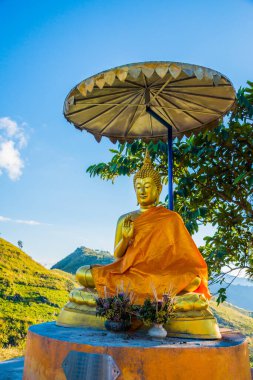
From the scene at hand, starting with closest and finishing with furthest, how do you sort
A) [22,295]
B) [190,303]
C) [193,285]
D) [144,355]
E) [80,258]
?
[144,355]
[190,303]
[193,285]
[22,295]
[80,258]

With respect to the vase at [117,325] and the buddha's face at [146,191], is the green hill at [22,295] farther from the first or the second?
the vase at [117,325]

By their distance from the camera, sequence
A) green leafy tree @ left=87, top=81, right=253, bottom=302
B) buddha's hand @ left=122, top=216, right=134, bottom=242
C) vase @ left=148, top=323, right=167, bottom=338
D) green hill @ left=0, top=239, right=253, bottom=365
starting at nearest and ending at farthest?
vase @ left=148, top=323, right=167, bottom=338 < buddha's hand @ left=122, top=216, right=134, bottom=242 < green leafy tree @ left=87, top=81, right=253, bottom=302 < green hill @ left=0, top=239, right=253, bottom=365

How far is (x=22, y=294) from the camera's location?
13875mm

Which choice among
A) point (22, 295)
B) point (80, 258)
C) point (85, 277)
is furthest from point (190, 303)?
point (80, 258)

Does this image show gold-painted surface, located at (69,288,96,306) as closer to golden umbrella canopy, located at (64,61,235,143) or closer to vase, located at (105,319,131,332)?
vase, located at (105,319,131,332)

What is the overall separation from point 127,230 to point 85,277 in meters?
0.76

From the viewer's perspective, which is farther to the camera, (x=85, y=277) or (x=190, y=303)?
(x=85, y=277)

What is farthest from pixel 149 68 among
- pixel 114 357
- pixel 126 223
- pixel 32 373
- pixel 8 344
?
pixel 8 344

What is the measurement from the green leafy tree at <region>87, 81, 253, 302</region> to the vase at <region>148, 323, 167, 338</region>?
106 inches

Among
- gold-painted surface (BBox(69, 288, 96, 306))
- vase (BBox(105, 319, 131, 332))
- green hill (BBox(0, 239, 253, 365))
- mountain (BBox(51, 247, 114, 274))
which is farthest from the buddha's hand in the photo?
mountain (BBox(51, 247, 114, 274))

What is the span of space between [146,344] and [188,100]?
349 cm

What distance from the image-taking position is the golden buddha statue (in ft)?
12.3

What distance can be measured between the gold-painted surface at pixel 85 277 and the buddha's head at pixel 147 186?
3.81 feet

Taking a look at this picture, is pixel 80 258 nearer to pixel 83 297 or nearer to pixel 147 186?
pixel 147 186
